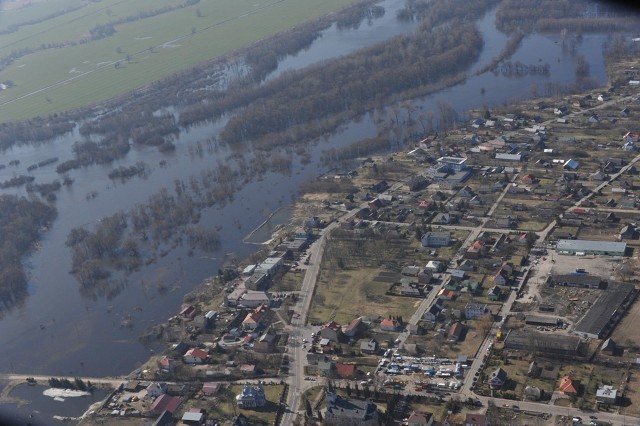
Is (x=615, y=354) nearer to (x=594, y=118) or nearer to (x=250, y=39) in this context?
(x=594, y=118)

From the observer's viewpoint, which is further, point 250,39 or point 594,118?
point 250,39

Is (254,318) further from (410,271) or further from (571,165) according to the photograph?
(571,165)

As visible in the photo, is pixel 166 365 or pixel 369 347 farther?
pixel 166 365

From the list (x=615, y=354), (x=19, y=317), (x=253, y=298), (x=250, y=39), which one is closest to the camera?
(x=615, y=354)

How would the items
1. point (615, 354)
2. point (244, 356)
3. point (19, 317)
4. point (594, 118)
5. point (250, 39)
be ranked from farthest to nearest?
1. point (250, 39)
2. point (594, 118)
3. point (19, 317)
4. point (244, 356)
5. point (615, 354)

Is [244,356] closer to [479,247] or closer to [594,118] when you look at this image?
[479,247]

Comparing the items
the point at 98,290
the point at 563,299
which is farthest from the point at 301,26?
the point at 563,299

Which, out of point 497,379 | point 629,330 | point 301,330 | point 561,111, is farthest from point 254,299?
point 561,111
